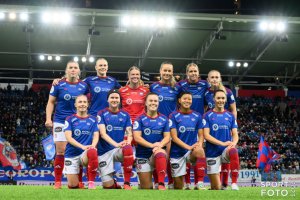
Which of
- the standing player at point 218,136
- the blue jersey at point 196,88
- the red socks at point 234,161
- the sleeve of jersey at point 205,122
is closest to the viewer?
the red socks at point 234,161

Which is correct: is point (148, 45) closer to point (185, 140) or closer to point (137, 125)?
point (185, 140)

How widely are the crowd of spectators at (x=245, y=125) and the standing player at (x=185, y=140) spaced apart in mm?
11254

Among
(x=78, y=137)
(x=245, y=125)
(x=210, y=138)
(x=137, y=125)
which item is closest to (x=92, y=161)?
(x=78, y=137)

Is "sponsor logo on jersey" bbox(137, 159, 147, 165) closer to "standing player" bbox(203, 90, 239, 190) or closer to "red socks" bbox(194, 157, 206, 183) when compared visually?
"red socks" bbox(194, 157, 206, 183)

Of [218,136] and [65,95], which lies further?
[65,95]

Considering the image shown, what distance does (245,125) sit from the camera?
78.4ft

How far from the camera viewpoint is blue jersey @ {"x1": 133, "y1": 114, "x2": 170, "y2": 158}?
716cm

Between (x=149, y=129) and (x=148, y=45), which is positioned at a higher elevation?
(x=148, y=45)

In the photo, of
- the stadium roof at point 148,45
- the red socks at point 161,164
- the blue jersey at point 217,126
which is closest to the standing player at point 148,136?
the red socks at point 161,164

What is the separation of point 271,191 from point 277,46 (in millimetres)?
17133

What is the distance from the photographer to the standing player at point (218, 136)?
281 inches

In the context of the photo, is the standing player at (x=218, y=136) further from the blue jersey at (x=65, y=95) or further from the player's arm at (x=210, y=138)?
the blue jersey at (x=65, y=95)

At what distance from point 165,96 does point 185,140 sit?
2.80 feet

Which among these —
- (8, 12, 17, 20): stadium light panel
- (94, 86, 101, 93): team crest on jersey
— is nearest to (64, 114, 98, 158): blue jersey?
(94, 86, 101, 93): team crest on jersey
